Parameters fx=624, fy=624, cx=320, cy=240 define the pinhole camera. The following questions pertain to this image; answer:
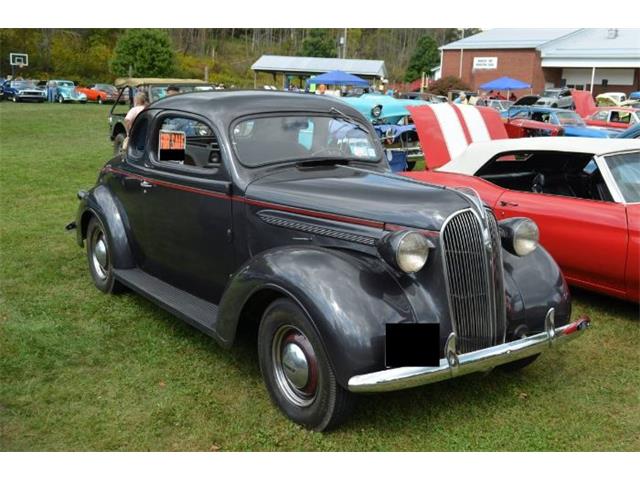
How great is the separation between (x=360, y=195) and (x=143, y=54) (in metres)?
44.6

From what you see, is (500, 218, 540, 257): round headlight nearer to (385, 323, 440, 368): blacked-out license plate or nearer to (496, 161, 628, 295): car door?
(385, 323, 440, 368): blacked-out license plate

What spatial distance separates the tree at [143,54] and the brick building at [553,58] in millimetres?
25403

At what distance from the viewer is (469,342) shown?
11.2 feet

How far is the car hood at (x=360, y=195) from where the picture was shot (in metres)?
3.44

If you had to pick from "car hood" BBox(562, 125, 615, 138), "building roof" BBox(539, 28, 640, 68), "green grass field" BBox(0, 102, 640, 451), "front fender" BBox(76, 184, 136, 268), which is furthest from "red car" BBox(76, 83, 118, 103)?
"green grass field" BBox(0, 102, 640, 451)

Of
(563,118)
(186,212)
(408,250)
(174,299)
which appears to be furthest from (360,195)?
(563,118)

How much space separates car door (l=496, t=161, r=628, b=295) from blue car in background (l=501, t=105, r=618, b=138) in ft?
34.1

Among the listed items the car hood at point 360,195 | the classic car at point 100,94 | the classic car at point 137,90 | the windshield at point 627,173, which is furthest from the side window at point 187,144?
the classic car at point 100,94

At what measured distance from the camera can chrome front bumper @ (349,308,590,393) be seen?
9.90 ft

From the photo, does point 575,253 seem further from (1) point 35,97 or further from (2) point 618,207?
(1) point 35,97

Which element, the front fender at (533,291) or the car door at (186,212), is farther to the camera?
the car door at (186,212)

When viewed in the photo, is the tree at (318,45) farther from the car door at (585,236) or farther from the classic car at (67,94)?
the car door at (585,236)

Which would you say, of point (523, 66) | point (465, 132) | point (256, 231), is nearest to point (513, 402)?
point (256, 231)

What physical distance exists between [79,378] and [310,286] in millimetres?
1861
